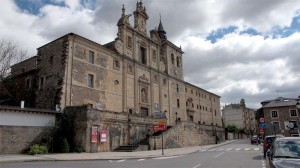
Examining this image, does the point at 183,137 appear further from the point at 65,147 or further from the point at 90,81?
the point at 65,147

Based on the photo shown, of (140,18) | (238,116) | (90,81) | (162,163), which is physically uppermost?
(140,18)

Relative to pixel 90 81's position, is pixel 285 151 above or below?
below

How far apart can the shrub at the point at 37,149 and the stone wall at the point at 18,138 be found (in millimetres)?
880

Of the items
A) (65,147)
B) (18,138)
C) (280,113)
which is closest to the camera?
(18,138)

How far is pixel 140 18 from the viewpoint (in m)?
42.7

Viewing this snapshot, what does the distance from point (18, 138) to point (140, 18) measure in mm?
25990

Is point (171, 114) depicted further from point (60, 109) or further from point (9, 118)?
point (9, 118)

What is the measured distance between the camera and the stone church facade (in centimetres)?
2952

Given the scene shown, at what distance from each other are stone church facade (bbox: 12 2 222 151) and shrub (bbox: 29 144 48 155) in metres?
5.26

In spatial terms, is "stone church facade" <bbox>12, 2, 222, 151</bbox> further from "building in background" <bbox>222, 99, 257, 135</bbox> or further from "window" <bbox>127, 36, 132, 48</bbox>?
"building in background" <bbox>222, 99, 257, 135</bbox>

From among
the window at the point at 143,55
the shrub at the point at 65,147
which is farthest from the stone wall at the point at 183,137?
the window at the point at 143,55

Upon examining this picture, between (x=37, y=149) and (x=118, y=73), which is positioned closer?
(x=37, y=149)

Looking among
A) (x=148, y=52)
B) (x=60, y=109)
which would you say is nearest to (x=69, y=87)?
(x=60, y=109)

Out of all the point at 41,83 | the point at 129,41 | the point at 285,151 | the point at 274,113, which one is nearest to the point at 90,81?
the point at 41,83
